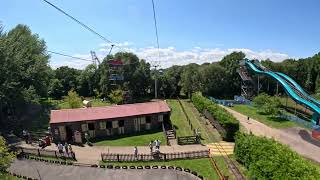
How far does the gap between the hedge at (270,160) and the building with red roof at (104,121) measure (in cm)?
1479

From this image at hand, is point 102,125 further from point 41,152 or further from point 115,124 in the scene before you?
point 41,152

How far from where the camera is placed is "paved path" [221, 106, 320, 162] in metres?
37.1

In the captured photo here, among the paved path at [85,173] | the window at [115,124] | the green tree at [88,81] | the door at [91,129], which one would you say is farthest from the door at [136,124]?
the green tree at [88,81]

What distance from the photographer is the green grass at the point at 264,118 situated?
1945 inches

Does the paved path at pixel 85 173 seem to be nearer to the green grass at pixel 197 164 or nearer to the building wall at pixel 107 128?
the green grass at pixel 197 164

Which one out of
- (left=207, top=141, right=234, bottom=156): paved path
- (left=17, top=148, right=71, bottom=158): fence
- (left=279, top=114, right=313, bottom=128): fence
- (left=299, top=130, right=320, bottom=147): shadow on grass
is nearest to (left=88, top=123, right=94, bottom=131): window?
(left=17, top=148, right=71, bottom=158): fence

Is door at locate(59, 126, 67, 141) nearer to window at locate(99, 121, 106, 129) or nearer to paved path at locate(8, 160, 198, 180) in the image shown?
window at locate(99, 121, 106, 129)

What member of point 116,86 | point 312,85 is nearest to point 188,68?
point 116,86

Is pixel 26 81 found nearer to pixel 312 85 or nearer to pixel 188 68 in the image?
pixel 188 68

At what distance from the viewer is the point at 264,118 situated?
5381cm

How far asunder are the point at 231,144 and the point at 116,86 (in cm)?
3879

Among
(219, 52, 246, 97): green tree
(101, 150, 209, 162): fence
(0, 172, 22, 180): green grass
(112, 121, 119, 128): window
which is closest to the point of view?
(0, 172, 22, 180): green grass

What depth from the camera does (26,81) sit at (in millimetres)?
55344

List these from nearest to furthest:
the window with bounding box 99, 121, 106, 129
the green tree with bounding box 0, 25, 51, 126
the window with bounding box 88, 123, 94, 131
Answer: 1. the window with bounding box 88, 123, 94, 131
2. the window with bounding box 99, 121, 106, 129
3. the green tree with bounding box 0, 25, 51, 126
